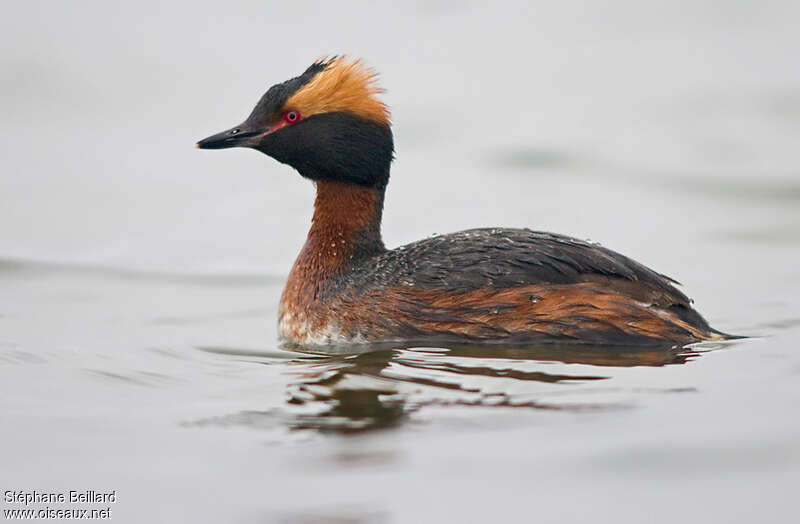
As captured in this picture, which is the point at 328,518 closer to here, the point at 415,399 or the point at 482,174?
the point at 415,399

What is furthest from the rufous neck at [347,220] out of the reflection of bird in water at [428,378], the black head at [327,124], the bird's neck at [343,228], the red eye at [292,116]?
the reflection of bird in water at [428,378]

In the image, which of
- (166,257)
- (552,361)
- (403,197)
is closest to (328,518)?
(552,361)

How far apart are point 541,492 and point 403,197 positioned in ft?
24.5

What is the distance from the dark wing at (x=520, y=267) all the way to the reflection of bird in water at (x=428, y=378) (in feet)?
1.37

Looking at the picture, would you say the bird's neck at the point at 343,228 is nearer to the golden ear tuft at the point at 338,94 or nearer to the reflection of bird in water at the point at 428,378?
the golden ear tuft at the point at 338,94

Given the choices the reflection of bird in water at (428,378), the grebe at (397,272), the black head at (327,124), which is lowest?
the reflection of bird in water at (428,378)

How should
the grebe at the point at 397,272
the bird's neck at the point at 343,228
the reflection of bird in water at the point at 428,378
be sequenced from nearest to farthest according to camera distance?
the reflection of bird in water at the point at 428,378 < the grebe at the point at 397,272 < the bird's neck at the point at 343,228

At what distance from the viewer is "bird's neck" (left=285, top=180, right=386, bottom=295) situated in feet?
30.1

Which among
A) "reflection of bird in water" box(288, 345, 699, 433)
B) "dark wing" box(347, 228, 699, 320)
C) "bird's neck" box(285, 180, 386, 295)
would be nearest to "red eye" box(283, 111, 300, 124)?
"bird's neck" box(285, 180, 386, 295)

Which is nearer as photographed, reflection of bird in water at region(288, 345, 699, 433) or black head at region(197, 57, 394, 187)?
reflection of bird in water at region(288, 345, 699, 433)

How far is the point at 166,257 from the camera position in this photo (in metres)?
11.6

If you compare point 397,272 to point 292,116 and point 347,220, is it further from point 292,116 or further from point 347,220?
point 292,116

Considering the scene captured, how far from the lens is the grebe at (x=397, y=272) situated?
820 cm

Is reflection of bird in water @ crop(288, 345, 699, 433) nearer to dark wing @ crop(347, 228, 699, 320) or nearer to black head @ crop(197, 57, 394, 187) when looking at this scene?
dark wing @ crop(347, 228, 699, 320)
